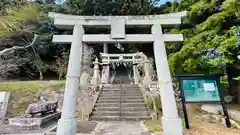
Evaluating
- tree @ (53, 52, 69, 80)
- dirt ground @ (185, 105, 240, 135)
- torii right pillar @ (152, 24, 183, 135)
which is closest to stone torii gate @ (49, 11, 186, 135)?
torii right pillar @ (152, 24, 183, 135)

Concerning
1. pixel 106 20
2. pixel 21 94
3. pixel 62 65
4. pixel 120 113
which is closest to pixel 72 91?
pixel 106 20

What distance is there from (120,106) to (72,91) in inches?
141

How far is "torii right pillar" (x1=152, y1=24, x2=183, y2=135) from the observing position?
332cm

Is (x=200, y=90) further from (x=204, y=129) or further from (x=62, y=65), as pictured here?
(x=62, y=65)

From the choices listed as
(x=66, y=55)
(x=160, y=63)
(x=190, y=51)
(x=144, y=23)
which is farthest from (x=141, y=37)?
(x=66, y=55)

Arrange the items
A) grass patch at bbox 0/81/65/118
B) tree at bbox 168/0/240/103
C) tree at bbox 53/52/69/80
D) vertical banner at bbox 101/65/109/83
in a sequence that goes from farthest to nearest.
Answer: tree at bbox 53/52/69/80 < vertical banner at bbox 101/65/109/83 < grass patch at bbox 0/81/65/118 < tree at bbox 168/0/240/103

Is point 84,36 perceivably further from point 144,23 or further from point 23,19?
point 23,19

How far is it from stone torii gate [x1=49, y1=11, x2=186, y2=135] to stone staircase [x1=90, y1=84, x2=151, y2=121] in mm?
2733

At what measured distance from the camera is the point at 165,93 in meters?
3.56

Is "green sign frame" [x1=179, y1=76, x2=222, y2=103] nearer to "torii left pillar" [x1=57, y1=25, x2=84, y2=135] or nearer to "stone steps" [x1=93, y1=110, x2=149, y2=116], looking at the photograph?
"stone steps" [x1=93, y1=110, x2=149, y2=116]

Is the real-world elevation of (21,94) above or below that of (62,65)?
below

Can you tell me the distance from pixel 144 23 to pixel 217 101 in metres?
3.05

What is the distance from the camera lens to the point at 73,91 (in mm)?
3576

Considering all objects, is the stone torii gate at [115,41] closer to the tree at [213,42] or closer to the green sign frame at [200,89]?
the tree at [213,42]
